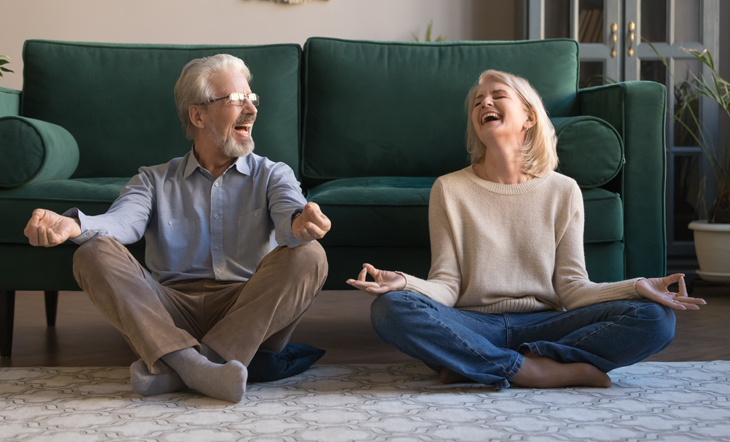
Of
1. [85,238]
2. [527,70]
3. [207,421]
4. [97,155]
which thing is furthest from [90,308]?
[527,70]

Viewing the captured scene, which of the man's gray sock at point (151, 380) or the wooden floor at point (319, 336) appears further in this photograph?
the wooden floor at point (319, 336)

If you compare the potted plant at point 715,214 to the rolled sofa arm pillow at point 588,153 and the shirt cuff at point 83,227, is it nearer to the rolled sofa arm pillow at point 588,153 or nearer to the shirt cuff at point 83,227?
the rolled sofa arm pillow at point 588,153

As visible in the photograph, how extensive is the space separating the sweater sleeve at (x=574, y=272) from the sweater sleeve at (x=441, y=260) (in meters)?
0.26

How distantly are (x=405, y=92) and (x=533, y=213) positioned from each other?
105 centimetres

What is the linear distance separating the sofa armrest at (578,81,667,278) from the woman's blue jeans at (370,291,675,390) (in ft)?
2.12

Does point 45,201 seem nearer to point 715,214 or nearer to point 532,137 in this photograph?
point 532,137

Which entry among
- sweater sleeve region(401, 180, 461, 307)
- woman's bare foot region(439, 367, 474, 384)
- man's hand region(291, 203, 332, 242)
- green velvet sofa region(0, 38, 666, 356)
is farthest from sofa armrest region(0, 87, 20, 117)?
woman's bare foot region(439, 367, 474, 384)

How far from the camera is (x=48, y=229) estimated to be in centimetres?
133

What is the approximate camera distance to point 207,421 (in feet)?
4.14

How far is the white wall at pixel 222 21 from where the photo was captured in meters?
4.10

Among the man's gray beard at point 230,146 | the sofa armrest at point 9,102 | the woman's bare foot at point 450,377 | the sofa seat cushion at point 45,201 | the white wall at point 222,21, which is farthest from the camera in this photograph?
the white wall at point 222,21

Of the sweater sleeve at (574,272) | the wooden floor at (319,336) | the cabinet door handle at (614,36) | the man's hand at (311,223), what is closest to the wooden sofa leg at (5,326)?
the wooden floor at (319,336)

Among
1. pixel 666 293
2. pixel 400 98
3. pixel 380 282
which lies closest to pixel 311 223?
pixel 380 282

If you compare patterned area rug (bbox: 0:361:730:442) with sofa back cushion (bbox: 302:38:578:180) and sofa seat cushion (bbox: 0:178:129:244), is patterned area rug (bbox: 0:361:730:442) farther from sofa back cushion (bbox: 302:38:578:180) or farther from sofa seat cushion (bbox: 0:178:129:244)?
sofa back cushion (bbox: 302:38:578:180)
